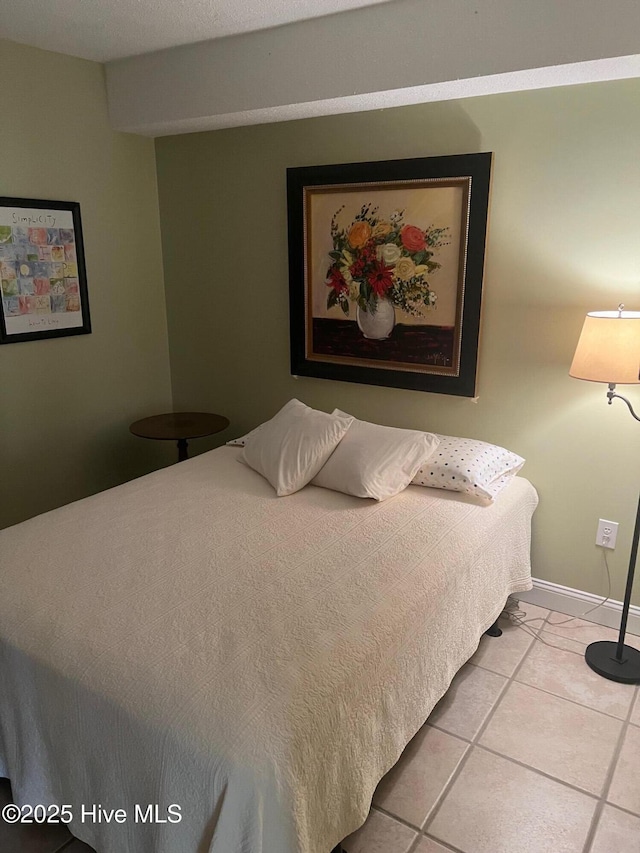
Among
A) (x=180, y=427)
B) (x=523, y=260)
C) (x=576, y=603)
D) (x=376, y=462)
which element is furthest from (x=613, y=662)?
(x=180, y=427)

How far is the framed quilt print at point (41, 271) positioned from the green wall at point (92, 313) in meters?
0.06

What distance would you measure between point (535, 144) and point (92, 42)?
193 cm

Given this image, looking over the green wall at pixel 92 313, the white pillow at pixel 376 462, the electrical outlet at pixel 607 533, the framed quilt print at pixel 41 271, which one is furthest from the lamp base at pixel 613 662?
the framed quilt print at pixel 41 271

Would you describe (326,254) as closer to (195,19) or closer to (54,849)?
(195,19)

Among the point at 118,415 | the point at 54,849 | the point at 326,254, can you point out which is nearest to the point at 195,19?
the point at 326,254

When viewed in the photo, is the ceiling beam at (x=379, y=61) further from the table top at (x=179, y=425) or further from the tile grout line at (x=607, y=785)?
the tile grout line at (x=607, y=785)

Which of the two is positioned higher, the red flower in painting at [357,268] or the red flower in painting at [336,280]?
the red flower in painting at [357,268]

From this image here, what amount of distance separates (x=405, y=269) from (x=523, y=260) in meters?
0.52

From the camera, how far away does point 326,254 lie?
3.05 meters

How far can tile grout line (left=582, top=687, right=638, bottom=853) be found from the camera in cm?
174

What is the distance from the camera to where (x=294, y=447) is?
2.66 m

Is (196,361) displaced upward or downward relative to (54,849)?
upward

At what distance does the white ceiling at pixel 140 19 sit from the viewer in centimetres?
228

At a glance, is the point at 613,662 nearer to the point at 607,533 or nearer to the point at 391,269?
the point at 607,533
